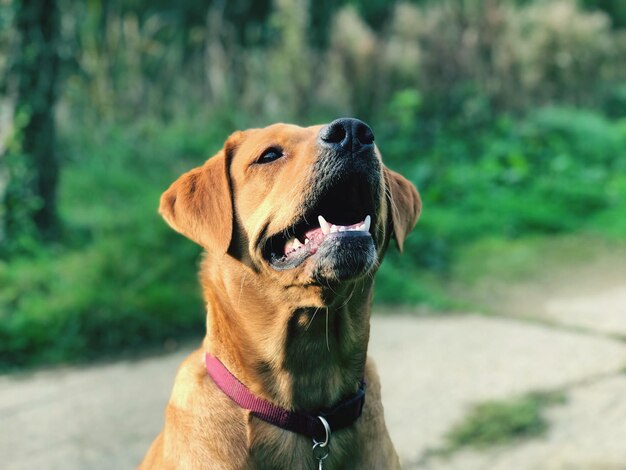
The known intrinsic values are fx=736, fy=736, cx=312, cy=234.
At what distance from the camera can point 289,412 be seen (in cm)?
266

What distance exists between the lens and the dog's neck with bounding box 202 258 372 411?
2734mm

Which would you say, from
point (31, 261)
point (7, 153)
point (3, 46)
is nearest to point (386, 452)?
point (31, 261)

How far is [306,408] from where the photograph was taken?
2730 millimetres

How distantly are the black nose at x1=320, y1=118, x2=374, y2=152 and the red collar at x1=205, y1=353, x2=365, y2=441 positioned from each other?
92 cm

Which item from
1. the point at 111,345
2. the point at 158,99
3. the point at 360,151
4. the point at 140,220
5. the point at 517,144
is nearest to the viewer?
the point at 360,151

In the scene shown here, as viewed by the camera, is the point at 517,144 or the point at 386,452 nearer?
the point at 386,452

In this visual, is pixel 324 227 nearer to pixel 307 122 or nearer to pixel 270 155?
pixel 270 155

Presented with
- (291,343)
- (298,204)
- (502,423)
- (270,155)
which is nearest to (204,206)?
(270,155)

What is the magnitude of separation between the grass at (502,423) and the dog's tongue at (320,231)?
83.5 inches

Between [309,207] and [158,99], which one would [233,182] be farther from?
[158,99]

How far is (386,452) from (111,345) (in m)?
3.65

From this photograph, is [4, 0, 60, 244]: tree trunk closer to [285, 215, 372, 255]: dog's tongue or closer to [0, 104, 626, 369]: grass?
[0, 104, 626, 369]: grass

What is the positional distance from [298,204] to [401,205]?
0.64 m

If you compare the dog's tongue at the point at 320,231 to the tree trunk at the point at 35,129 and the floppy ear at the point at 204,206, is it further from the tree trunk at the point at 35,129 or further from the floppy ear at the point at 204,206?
the tree trunk at the point at 35,129
